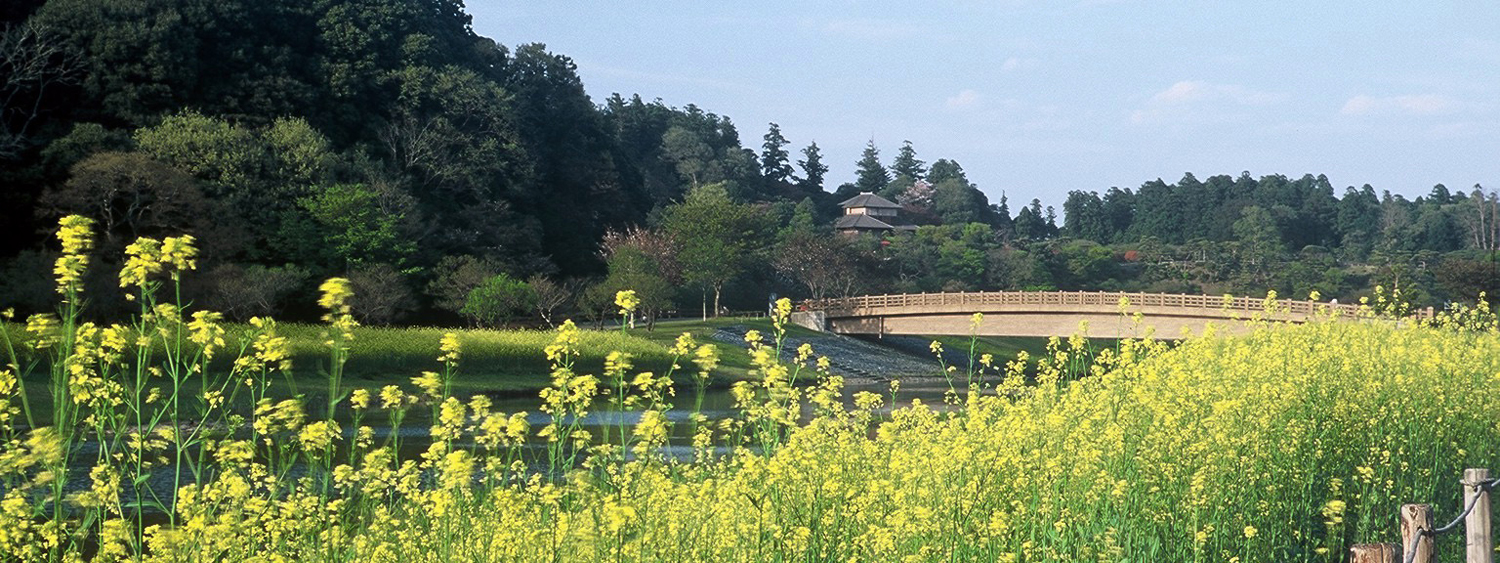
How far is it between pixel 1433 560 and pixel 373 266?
125 ft

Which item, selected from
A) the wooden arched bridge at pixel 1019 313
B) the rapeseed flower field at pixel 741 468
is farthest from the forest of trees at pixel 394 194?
the rapeseed flower field at pixel 741 468

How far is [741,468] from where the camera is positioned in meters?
7.20

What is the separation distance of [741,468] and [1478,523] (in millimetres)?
3246

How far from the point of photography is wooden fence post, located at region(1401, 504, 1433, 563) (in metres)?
5.69

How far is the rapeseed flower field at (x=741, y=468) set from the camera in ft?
17.0

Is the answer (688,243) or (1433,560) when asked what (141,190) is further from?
(1433,560)

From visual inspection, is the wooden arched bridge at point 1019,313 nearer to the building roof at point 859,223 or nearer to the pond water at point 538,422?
the pond water at point 538,422

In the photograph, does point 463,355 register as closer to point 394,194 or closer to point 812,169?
point 394,194

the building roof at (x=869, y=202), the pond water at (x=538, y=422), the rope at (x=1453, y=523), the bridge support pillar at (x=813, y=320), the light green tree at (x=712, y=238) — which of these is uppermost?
the building roof at (x=869, y=202)

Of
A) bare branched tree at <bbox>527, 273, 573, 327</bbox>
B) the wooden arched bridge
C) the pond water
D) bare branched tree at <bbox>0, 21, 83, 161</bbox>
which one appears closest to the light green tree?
the wooden arched bridge

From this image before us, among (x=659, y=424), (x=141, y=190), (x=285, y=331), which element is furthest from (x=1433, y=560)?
(x=141, y=190)

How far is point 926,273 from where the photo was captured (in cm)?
7681

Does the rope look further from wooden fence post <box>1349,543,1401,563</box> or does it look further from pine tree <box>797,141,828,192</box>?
pine tree <box>797,141,828,192</box>

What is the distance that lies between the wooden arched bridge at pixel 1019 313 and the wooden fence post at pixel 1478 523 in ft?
125
